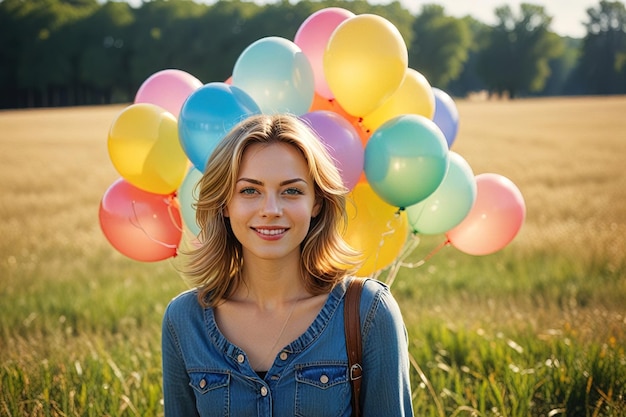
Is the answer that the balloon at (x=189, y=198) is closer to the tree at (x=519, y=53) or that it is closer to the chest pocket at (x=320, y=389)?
the chest pocket at (x=320, y=389)

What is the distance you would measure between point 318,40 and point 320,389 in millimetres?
1972

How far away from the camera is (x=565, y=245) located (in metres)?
7.90

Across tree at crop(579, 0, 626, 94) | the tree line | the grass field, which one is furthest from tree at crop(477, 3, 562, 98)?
the grass field

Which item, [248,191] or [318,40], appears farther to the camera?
[318,40]

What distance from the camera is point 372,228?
124 inches

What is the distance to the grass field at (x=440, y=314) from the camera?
3.65 meters

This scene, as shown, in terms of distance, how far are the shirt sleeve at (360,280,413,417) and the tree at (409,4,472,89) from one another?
83967mm

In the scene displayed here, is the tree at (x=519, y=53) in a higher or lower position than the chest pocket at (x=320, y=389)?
higher

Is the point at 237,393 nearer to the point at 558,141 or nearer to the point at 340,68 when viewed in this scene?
the point at 340,68

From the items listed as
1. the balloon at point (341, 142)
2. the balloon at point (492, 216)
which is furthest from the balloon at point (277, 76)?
the balloon at point (492, 216)

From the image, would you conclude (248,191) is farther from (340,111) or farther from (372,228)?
(340,111)

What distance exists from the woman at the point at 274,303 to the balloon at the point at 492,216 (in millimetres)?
1214

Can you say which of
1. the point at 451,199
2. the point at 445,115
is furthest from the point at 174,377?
the point at 445,115

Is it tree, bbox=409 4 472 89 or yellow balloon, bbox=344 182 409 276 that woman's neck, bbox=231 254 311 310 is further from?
tree, bbox=409 4 472 89
